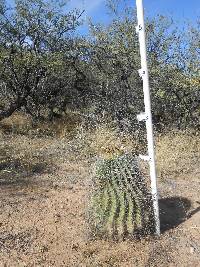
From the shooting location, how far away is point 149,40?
14.8m

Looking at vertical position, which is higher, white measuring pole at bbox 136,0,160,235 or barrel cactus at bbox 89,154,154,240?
white measuring pole at bbox 136,0,160,235

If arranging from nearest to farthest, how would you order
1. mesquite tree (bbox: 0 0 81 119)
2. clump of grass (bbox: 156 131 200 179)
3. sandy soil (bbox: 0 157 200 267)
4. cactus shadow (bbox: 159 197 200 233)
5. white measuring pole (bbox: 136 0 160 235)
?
sandy soil (bbox: 0 157 200 267) < white measuring pole (bbox: 136 0 160 235) < cactus shadow (bbox: 159 197 200 233) < clump of grass (bbox: 156 131 200 179) < mesquite tree (bbox: 0 0 81 119)

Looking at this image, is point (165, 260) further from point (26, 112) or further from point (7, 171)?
point (26, 112)

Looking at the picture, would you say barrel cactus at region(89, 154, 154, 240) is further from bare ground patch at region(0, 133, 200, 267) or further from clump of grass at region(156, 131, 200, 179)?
clump of grass at region(156, 131, 200, 179)

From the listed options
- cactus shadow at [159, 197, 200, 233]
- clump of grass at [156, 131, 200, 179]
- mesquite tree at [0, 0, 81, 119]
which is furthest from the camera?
mesquite tree at [0, 0, 81, 119]

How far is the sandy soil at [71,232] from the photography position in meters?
5.08

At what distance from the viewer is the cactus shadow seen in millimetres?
6048

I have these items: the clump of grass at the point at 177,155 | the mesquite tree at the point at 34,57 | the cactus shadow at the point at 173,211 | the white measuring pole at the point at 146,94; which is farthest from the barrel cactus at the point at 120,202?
the mesquite tree at the point at 34,57

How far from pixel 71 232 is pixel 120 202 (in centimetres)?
78

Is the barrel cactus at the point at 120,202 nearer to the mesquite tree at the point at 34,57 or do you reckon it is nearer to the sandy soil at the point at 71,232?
the sandy soil at the point at 71,232

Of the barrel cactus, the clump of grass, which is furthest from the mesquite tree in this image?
the barrel cactus

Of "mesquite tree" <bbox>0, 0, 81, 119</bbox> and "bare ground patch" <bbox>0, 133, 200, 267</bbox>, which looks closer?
"bare ground patch" <bbox>0, 133, 200, 267</bbox>

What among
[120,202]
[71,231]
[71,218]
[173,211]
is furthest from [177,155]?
[120,202]

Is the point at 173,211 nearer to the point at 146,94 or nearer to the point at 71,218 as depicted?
the point at 71,218
